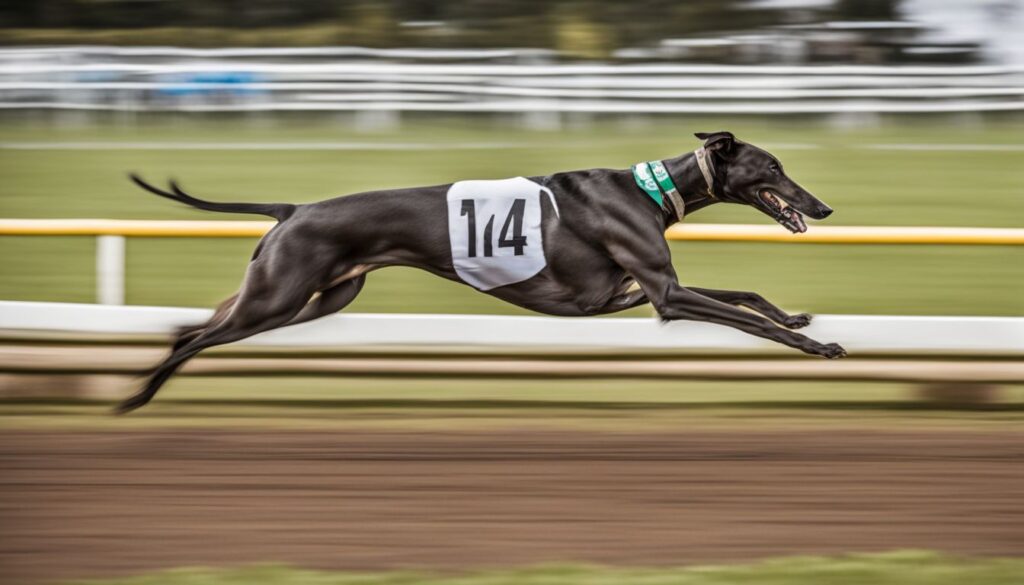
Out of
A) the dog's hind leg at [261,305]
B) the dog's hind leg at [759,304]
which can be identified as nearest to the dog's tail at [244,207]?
the dog's hind leg at [261,305]

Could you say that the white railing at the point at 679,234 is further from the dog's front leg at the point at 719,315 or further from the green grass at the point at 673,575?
the green grass at the point at 673,575

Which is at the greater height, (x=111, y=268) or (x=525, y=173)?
(x=525, y=173)

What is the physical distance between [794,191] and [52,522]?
2376 millimetres

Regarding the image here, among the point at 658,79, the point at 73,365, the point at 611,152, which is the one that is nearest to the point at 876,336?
the point at 73,365

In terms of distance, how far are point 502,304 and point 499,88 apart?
4.65 metres

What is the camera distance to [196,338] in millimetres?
4789

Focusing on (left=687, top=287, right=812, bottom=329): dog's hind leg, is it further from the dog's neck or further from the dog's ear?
the dog's ear

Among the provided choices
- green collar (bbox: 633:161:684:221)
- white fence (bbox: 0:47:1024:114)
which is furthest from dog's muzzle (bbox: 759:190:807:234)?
white fence (bbox: 0:47:1024:114)

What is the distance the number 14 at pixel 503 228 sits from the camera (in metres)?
4.46

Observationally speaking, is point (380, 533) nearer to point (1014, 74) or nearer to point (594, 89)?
point (594, 89)

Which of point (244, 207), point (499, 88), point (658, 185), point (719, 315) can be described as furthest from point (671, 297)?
point (499, 88)

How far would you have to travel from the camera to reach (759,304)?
4.78 m

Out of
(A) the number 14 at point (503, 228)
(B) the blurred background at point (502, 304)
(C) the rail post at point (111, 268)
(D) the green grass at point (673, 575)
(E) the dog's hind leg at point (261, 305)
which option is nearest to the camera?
(D) the green grass at point (673, 575)

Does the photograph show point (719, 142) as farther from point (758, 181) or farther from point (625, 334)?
point (625, 334)
